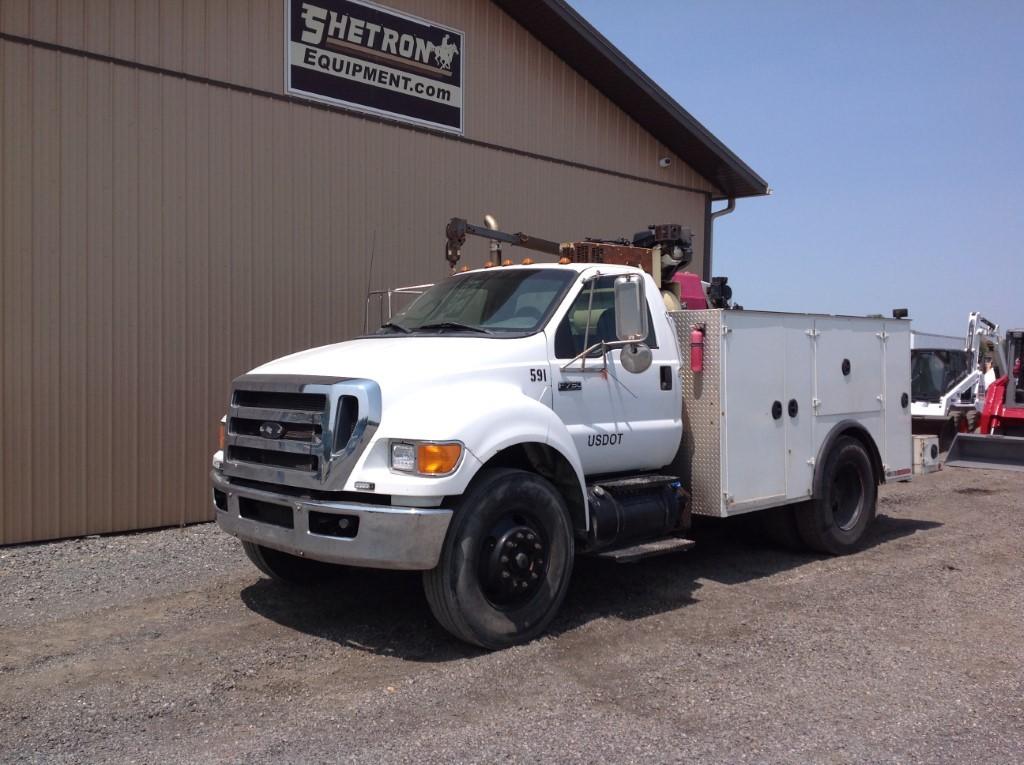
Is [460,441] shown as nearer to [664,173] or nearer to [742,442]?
[742,442]

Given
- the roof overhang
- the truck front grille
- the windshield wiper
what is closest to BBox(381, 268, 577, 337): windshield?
the windshield wiper

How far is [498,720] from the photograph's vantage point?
4.57 metres

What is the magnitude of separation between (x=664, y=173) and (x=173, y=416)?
8312 mm

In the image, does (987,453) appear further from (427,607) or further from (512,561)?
(512,561)

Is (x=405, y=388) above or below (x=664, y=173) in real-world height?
below

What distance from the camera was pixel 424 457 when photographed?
5.20 meters

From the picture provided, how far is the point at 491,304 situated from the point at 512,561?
1.93 meters

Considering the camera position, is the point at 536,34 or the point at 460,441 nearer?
the point at 460,441

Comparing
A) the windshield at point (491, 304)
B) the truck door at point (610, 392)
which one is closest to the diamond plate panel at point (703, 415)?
the truck door at point (610, 392)

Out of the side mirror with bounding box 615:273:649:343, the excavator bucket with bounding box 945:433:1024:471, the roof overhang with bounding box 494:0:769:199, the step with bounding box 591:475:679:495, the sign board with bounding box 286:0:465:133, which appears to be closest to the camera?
the side mirror with bounding box 615:273:649:343

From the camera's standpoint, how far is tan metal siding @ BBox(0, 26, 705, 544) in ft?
26.8

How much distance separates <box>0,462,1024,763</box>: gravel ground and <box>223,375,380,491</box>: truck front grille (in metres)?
1.10

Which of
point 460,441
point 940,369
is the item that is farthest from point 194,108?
point 940,369

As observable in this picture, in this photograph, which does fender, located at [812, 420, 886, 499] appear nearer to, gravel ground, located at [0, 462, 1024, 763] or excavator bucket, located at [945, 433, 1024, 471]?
gravel ground, located at [0, 462, 1024, 763]
